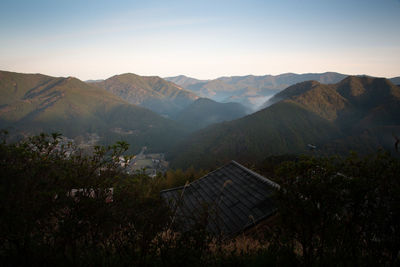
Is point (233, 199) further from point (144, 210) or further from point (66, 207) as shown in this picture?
point (66, 207)

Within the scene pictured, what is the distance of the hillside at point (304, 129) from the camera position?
4099 inches

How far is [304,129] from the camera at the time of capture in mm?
140000

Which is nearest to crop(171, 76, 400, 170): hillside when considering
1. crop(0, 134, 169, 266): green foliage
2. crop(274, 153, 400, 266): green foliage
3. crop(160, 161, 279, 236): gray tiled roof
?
crop(160, 161, 279, 236): gray tiled roof

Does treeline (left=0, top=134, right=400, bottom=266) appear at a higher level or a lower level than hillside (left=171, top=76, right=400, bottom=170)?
higher

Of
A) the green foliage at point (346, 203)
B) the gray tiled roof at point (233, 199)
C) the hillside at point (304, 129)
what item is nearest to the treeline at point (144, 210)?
the green foliage at point (346, 203)

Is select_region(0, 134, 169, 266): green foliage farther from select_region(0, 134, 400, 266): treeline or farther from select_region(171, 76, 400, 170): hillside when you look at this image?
select_region(171, 76, 400, 170): hillside

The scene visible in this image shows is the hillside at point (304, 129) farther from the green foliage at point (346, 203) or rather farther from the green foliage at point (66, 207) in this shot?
the green foliage at point (66, 207)

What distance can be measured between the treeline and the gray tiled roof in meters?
2.51

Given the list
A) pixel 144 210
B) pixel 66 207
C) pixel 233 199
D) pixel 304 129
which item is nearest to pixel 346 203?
pixel 144 210

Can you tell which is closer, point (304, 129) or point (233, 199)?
point (233, 199)

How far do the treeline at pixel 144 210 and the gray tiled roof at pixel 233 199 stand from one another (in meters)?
2.51

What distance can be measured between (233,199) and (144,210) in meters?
6.94

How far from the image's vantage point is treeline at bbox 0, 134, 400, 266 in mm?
3088

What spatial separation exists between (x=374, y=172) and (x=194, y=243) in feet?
10.2
